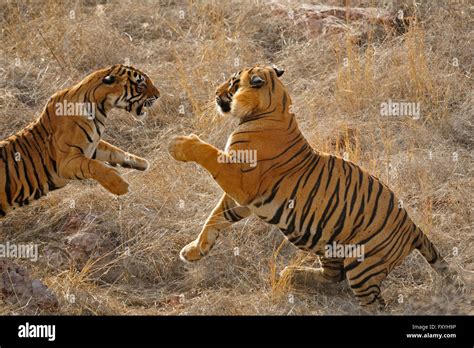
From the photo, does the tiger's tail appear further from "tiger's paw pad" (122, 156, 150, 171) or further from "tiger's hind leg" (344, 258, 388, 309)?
"tiger's paw pad" (122, 156, 150, 171)

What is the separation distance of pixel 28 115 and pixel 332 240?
346 cm

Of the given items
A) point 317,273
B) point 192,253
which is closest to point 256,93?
point 192,253

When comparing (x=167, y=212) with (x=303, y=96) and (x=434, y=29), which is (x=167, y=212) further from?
(x=434, y=29)

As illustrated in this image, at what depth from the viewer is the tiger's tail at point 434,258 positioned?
5.99 metres

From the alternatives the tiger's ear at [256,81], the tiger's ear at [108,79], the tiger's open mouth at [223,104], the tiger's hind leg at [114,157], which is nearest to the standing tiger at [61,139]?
the tiger's ear at [108,79]

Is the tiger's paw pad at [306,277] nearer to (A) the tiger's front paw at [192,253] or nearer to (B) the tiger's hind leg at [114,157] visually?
(A) the tiger's front paw at [192,253]

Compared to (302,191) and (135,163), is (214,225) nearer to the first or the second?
(302,191)

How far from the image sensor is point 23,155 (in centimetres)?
652

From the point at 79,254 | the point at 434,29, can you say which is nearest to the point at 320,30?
the point at 434,29

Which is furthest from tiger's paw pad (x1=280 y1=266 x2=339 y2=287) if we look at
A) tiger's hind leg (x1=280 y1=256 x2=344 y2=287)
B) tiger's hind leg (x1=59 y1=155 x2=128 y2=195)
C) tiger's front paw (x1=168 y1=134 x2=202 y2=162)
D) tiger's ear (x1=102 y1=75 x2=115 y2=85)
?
tiger's ear (x1=102 y1=75 x2=115 y2=85)

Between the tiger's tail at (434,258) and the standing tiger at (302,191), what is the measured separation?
0.05m

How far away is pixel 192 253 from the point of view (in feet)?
20.4

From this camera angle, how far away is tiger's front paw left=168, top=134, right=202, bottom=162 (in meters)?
5.81

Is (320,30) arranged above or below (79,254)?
above
